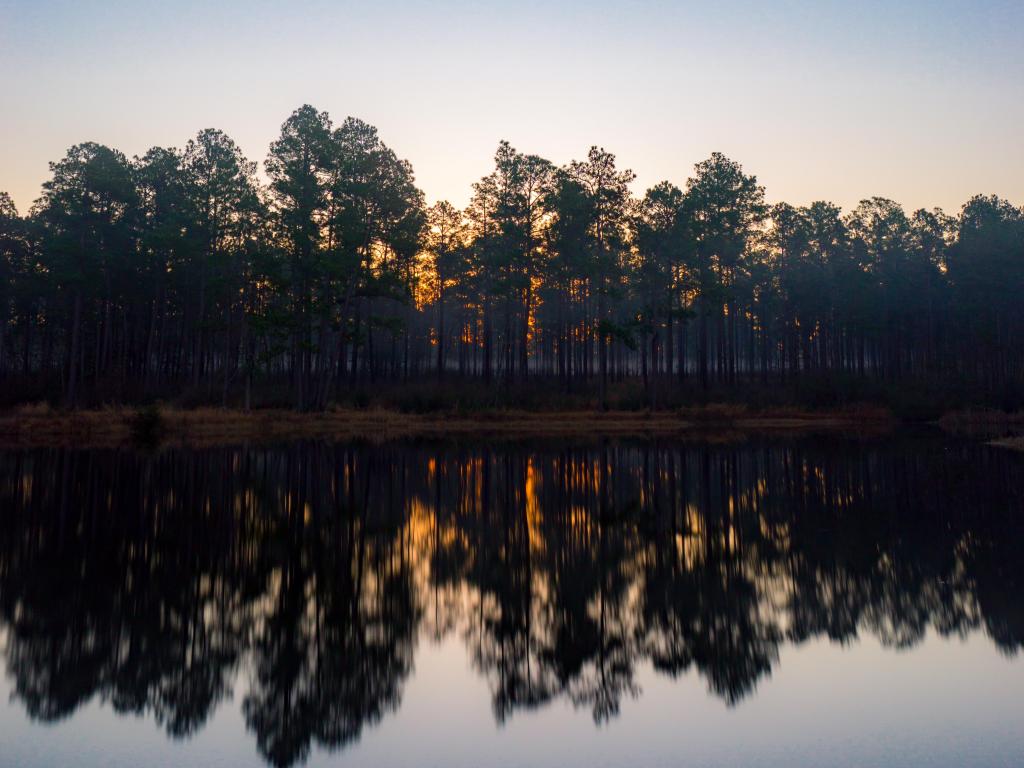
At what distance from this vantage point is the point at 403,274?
70.7 metres

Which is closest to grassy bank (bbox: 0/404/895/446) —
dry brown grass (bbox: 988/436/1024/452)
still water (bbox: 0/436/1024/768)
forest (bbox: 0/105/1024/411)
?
Result: forest (bbox: 0/105/1024/411)

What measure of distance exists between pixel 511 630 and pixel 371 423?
4547 cm

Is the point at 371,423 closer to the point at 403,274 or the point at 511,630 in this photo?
the point at 403,274

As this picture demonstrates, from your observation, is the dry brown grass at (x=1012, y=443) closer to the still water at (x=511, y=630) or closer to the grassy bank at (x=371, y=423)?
the grassy bank at (x=371, y=423)

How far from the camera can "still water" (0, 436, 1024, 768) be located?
7.29 meters

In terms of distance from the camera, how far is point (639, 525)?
18.2 metres

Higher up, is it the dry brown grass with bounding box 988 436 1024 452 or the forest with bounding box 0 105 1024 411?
the forest with bounding box 0 105 1024 411

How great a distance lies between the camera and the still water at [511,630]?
729 centimetres

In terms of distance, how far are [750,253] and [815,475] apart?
52903 mm

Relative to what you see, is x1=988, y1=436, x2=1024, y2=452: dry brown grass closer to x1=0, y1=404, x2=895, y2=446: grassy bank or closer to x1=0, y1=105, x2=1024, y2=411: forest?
x1=0, y1=404, x2=895, y2=446: grassy bank

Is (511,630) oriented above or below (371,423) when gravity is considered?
below

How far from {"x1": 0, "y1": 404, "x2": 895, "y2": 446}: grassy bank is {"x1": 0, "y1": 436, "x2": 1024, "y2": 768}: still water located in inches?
1039

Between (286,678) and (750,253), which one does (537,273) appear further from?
(286,678)

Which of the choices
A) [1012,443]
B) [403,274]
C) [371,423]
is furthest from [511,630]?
[403,274]
